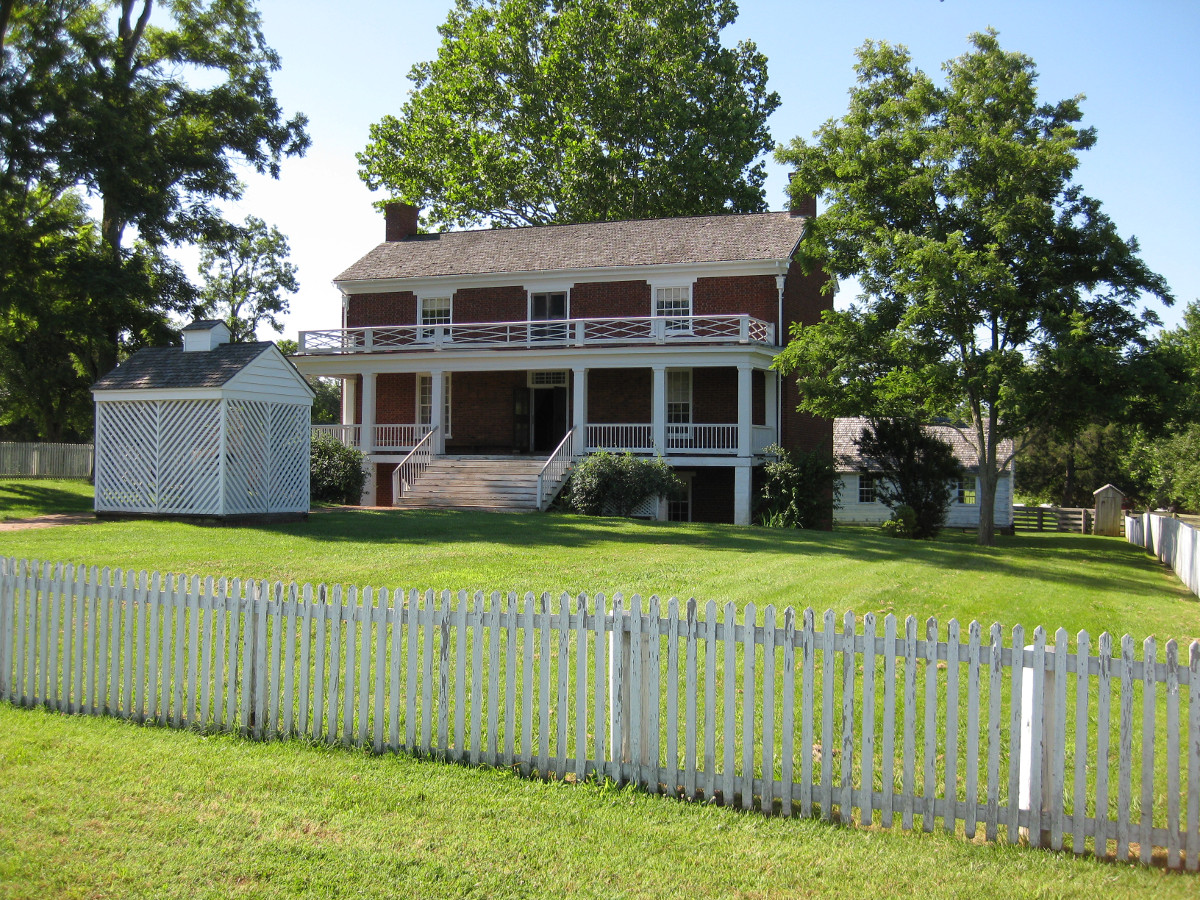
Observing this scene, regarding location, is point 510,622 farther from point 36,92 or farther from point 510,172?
point 510,172

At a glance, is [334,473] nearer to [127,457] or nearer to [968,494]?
[127,457]

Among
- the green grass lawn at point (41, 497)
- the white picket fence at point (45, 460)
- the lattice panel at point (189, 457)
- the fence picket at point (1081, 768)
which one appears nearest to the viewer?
the fence picket at point (1081, 768)

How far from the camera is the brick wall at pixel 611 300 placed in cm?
3150

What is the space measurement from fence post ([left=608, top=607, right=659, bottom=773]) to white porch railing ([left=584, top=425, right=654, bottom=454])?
2131 centimetres

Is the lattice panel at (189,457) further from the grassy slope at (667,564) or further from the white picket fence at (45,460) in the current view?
the white picket fence at (45,460)

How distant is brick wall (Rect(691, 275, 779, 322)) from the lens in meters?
29.9

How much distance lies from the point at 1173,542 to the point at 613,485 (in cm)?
1211

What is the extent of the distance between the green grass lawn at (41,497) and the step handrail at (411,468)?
7.36 metres

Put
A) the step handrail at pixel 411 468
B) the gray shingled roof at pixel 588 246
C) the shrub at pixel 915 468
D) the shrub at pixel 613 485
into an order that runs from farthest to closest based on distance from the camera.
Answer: the gray shingled roof at pixel 588 246 < the shrub at pixel 915 468 < the step handrail at pixel 411 468 < the shrub at pixel 613 485

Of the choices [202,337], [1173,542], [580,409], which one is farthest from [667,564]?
[580,409]

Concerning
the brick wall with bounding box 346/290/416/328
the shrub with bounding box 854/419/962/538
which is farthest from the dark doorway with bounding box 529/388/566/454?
the shrub with bounding box 854/419/962/538

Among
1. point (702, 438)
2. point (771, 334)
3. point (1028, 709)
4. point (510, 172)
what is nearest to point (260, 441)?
point (702, 438)

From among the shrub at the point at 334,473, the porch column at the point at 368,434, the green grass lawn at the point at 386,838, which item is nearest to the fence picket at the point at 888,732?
the green grass lawn at the point at 386,838

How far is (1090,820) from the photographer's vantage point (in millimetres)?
5570
